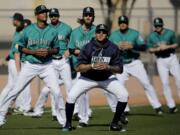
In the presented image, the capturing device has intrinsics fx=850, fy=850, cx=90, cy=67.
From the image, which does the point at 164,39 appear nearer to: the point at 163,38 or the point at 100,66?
the point at 163,38

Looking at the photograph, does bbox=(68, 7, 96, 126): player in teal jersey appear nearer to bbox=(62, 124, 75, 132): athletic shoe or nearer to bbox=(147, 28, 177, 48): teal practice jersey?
bbox=(62, 124, 75, 132): athletic shoe

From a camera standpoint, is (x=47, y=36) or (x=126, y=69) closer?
(x=47, y=36)

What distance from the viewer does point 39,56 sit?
608 inches

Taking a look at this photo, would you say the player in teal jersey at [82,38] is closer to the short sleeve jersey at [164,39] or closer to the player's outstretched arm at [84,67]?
the player's outstretched arm at [84,67]

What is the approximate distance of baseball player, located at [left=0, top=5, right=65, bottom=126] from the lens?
605 inches

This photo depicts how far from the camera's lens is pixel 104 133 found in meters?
14.6

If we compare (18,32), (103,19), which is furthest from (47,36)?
(103,19)

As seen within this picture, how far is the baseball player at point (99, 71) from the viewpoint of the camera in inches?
589

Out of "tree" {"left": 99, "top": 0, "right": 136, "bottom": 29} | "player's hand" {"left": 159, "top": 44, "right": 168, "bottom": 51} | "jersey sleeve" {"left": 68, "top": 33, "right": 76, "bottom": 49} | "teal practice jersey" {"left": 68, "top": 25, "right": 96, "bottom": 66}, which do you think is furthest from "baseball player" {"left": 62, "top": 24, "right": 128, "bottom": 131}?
"tree" {"left": 99, "top": 0, "right": 136, "bottom": 29}

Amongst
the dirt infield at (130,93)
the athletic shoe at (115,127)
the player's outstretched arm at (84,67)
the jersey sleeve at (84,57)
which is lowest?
the dirt infield at (130,93)

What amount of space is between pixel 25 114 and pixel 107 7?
14.8 metres

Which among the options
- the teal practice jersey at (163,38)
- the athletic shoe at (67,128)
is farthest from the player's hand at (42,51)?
the teal practice jersey at (163,38)

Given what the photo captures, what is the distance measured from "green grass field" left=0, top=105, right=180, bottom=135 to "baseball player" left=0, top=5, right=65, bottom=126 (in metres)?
0.53

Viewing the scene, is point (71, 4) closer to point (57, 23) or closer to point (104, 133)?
point (57, 23)
